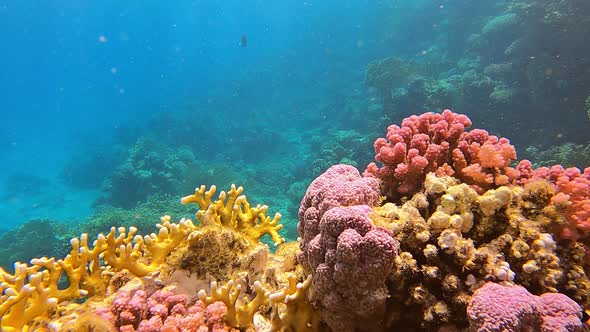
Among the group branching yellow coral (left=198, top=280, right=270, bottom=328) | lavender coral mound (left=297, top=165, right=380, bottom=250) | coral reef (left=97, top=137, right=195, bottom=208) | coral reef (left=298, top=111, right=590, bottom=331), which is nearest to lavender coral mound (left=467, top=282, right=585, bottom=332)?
coral reef (left=298, top=111, right=590, bottom=331)

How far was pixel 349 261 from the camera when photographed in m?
1.88

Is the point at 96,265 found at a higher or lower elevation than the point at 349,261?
higher

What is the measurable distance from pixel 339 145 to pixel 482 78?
792 cm

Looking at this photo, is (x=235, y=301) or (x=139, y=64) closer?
(x=235, y=301)

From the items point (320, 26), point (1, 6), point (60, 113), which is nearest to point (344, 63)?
point (320, 26)

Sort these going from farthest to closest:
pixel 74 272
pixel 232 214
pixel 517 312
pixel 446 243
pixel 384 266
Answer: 1. pixel 232 214
2. pixel 74 272
3. pixel 446 243
4. pixel 384 266
5. pixel 517 312

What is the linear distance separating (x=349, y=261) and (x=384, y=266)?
0.21 meters

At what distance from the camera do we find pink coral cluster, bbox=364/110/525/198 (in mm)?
2770

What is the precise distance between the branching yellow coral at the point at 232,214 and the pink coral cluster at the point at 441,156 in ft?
4.47

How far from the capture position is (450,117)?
10.6ft

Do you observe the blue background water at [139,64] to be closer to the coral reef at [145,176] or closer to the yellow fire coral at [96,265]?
the coral reef at [145,176]

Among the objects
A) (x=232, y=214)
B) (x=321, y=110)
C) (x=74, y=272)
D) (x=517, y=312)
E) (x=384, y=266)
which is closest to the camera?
(x=517, y=312)

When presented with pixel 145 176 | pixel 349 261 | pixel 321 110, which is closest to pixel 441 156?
pixel 349 261

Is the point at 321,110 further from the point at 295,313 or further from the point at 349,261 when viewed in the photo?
the point at 349,261
